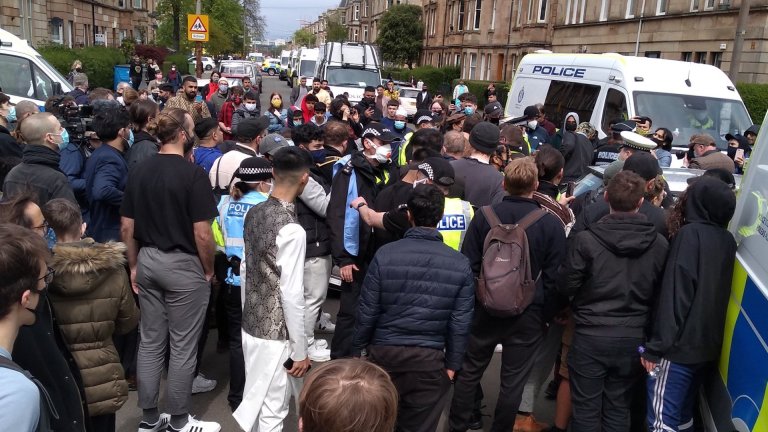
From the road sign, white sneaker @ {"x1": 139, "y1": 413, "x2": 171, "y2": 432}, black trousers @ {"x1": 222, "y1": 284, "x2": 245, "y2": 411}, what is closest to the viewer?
white sneaker @ {"x1": 139, "y1": 413, "x2": 171, "y2": 432}

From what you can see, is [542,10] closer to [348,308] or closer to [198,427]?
[348,308]

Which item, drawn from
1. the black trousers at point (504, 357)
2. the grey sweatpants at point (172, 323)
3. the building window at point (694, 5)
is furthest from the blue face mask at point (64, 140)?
the building window at point (694, 5)

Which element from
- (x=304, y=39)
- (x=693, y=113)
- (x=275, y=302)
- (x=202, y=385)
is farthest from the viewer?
(x=304, y=39)

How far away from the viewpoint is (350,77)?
65.6ft

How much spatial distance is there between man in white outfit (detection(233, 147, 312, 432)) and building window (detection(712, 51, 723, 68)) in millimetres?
21891

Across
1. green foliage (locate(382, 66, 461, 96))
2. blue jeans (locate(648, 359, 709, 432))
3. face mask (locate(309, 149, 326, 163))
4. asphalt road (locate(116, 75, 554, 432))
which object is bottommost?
asphalt road (locate(116, 75, 554, 432))

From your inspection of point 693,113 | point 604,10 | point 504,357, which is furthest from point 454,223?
point 604,10

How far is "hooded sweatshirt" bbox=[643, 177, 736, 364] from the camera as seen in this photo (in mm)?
3244

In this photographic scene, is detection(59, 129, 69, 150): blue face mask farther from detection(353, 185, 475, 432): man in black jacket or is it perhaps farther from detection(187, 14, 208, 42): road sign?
detection(187, 14, 208, 42): road sign

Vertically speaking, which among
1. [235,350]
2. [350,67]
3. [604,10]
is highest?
[604,10]

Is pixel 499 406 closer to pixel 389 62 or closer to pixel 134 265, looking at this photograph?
pixel 134 265

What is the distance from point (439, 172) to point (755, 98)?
1760cm

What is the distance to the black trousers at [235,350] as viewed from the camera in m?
4.48

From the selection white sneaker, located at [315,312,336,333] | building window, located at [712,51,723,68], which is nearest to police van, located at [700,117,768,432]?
white sneaker, located at [315,312,336,333]
